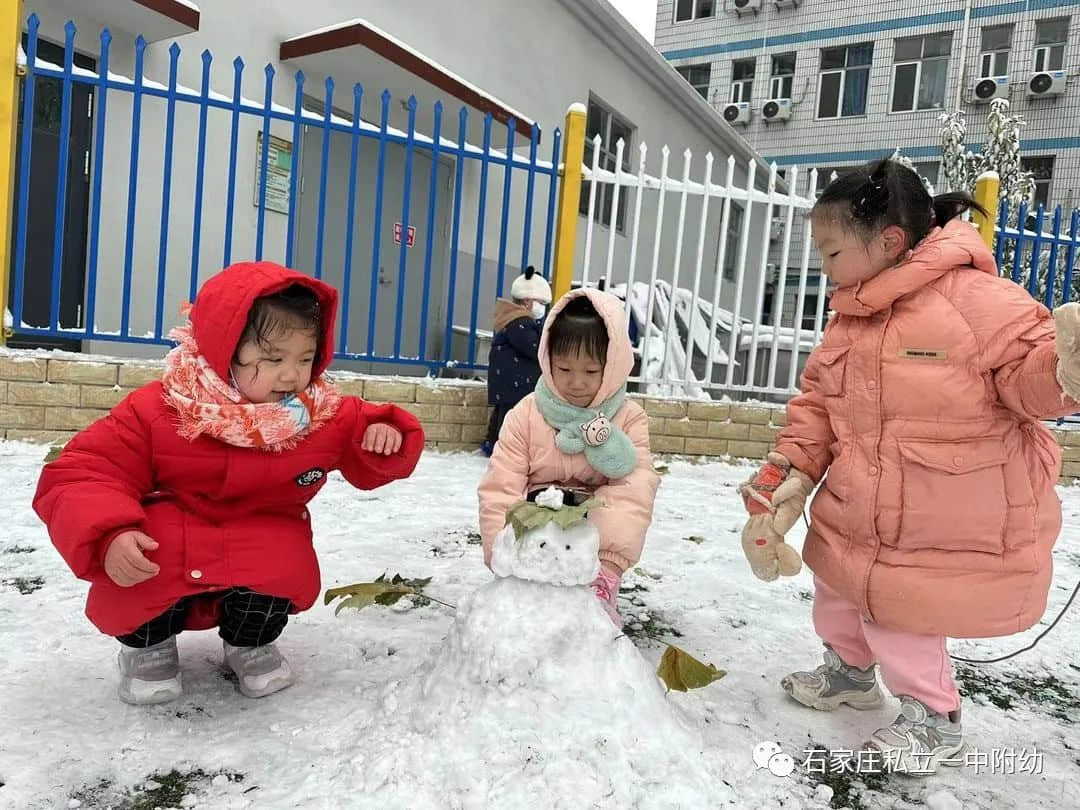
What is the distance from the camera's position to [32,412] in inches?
165

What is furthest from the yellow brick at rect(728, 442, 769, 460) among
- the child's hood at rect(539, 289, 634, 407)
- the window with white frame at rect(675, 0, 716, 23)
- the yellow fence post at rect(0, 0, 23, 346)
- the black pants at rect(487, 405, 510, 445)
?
the window with white frame at rect(675, 0, 716, 23)

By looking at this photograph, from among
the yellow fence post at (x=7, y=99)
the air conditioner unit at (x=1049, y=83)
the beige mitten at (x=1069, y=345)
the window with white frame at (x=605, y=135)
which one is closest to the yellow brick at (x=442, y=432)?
the yellow fence post at (x=7, y=99)

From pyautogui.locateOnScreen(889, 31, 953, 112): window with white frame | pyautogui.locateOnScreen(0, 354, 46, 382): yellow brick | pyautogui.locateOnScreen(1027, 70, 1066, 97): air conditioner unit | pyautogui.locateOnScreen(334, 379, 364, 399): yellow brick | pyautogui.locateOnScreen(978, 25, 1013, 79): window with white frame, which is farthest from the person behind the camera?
pyautogui.locateOnScreen(889, 31, 953, 112): window with white frame

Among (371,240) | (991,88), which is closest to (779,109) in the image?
(991,88)

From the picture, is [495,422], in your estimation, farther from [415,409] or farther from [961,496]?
[961,496]

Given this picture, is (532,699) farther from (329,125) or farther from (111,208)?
(111,208)

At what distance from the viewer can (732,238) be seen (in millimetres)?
14461

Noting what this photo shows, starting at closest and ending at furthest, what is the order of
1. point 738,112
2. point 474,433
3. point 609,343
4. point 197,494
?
point 197,494
point 609,343
point 474,433
point 738,112

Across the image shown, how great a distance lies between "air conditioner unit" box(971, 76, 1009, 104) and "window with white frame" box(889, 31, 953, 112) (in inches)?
26.5

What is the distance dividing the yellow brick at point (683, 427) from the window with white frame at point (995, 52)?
15.1 meters

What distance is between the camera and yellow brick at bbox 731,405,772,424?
5418 mm

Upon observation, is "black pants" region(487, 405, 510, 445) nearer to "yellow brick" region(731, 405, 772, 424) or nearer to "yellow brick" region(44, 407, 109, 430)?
"yellow brick" region(731, 405, 772, 424)

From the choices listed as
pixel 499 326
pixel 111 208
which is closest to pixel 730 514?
pixel 499 326

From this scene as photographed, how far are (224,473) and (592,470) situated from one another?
977 mm
